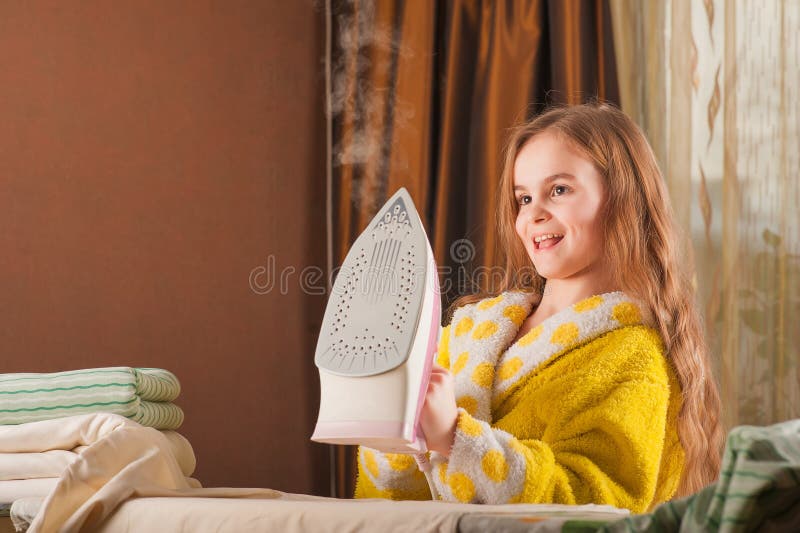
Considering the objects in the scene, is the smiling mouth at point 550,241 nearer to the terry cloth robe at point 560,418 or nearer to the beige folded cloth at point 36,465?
the terry cloth robe at point 560,418

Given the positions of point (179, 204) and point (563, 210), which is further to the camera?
point (179, 204)

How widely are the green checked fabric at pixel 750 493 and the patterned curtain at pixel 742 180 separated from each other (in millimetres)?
992

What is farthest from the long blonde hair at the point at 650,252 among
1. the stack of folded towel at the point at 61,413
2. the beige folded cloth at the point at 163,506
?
the stack of folded towel at the point at 61,413

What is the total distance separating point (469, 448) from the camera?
2.76ft

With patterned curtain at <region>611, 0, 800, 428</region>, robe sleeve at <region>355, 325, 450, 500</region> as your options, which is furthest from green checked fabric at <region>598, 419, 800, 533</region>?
patterned curtain at <region>611, 0, 800, 428</region>

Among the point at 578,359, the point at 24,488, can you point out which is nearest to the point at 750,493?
the point at 578,359

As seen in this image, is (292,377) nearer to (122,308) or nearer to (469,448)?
(122,308)

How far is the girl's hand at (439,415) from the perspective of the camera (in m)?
0.83

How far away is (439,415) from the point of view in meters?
0.83

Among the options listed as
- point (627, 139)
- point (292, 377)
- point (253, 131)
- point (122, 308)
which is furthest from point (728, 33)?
point (122, 308)

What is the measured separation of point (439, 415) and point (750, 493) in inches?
15.4

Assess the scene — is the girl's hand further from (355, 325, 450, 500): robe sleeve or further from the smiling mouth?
the smiling mouth

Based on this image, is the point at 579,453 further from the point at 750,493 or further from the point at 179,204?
the point at 179,204

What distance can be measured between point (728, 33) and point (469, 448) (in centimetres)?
104
